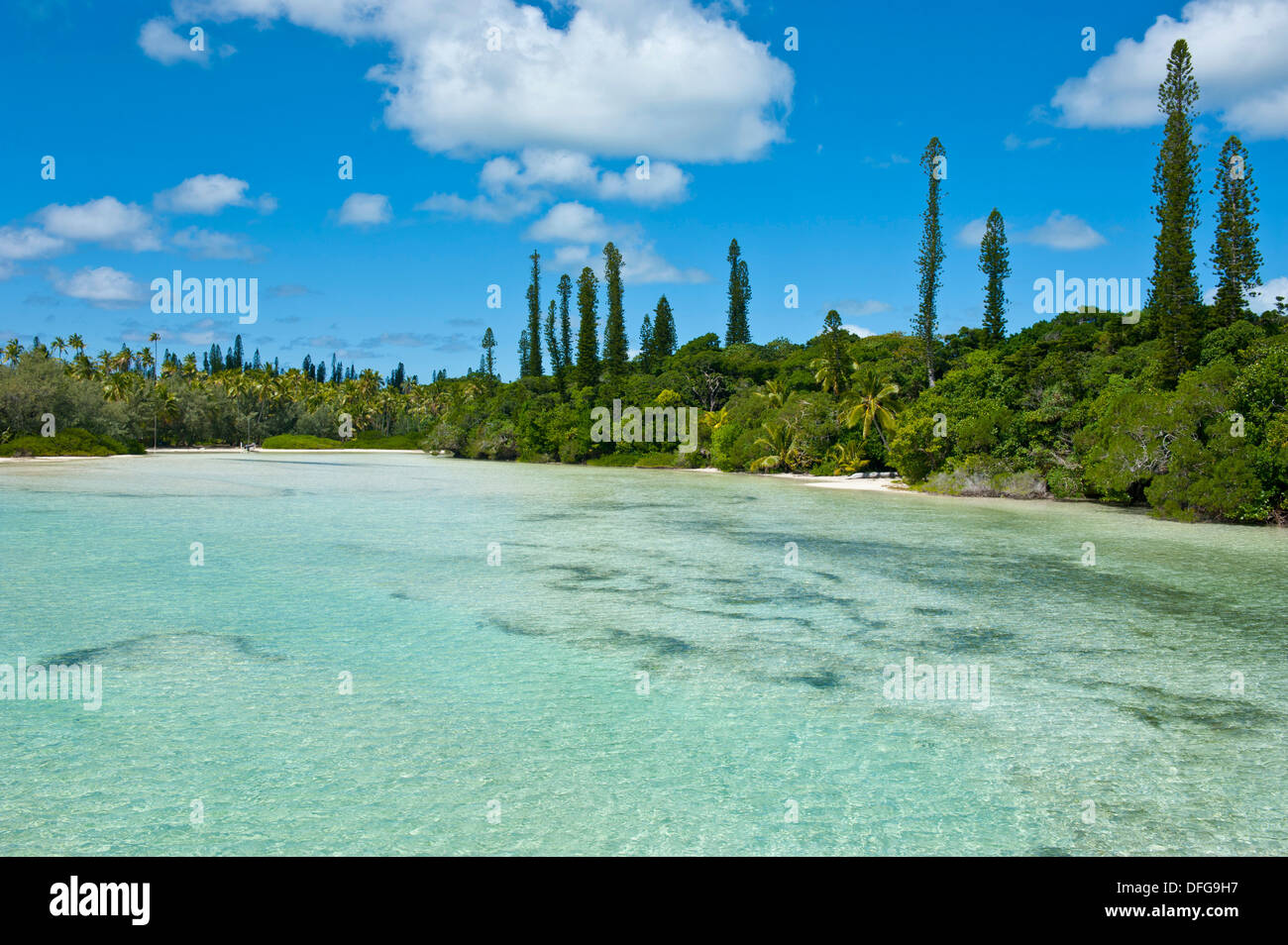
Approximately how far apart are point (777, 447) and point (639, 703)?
47911mm

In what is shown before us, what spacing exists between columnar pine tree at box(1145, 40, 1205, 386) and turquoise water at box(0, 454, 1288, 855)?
19723 mm

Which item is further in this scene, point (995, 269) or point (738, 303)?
point (738, 303)

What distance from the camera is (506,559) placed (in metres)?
17.8

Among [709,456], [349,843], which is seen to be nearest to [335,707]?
[349,843]

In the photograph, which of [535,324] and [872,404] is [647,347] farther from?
[872,404]

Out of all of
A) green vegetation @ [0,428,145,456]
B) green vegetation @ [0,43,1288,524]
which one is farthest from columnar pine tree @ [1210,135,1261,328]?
green vegetation @ [0,428,145,456]

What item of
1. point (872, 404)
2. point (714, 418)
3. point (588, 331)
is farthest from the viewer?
point (588, 331)

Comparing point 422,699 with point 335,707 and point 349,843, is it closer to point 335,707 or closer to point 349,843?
point 335,707

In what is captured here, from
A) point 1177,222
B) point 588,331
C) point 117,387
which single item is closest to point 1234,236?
point 1177,222

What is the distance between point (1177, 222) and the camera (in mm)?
37375

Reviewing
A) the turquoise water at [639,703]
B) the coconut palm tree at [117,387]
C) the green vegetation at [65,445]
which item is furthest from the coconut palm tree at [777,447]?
the coconut palm tree at [117,387]

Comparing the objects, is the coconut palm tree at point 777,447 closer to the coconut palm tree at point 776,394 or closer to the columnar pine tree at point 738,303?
the coconut palm tree at point 776,394

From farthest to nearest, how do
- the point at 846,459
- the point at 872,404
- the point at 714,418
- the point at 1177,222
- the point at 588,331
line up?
the point at 588,331 < the point at 714,418 < the point at 846,459 < the point at 872,404 < the point at 1177,222
